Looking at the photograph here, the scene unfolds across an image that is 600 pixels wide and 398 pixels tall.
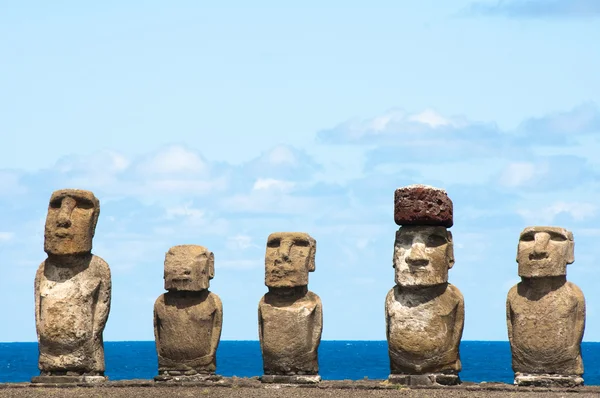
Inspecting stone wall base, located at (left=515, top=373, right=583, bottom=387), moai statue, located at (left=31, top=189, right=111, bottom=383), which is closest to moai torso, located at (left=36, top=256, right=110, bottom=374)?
moai statue, located at (left=31, top=189, right=111, bottom=383)

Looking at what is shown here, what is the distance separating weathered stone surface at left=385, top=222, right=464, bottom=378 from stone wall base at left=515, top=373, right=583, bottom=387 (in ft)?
4.02

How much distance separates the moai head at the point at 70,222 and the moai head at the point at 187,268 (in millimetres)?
1536

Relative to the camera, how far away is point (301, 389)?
82.0 feet

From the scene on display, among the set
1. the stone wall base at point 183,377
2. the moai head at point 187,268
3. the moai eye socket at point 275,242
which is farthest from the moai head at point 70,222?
the moai eye socket at point 275,242

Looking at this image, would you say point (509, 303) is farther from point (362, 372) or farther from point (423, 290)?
point (362, 372)

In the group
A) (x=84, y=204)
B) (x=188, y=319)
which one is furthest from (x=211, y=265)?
(x=84, y=204)

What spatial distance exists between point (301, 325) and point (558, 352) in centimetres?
466

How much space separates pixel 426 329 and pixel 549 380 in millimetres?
2347

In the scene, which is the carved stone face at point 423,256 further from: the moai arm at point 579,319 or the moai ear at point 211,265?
the moai ear at point 211,265

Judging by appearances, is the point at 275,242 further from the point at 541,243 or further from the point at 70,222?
the point at 541,243

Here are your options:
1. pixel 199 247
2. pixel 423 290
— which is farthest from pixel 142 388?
pixel 423 290

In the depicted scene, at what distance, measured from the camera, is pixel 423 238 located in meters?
25.0

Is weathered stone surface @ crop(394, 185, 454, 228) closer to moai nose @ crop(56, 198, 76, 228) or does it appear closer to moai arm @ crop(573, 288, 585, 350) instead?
moai arm @ crop(573, 288, 585, 350)

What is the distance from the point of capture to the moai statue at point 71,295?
25.8 meters
